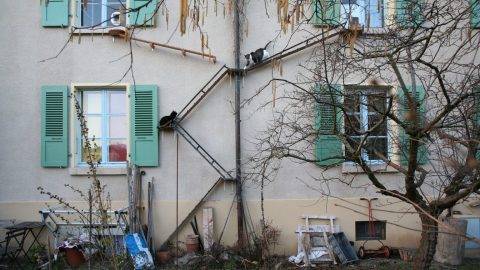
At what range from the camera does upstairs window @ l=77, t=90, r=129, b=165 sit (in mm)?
8922

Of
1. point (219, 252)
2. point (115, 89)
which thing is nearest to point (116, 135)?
point (115, 89)

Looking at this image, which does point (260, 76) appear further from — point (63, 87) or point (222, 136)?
point (63, 87)

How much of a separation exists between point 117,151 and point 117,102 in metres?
0.88

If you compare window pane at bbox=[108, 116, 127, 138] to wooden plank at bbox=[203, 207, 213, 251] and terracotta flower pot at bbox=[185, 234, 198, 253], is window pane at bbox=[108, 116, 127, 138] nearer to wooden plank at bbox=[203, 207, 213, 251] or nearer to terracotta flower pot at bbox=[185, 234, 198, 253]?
wooden plank at bbox=[203, 207, 213, 251]

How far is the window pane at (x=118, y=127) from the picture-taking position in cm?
895

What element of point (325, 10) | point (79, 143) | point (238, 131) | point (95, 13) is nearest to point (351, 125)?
point (325, 10)

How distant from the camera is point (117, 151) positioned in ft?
29.2

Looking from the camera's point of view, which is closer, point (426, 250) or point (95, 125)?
point (426, 250)

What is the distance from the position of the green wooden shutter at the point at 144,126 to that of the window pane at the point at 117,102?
0.35 m

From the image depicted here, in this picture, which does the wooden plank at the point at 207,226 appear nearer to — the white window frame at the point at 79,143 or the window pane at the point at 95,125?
the white window frame at the point at 79,143

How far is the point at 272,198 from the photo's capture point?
8.70 metres

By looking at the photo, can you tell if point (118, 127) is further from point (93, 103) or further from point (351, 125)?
point (351, 125)

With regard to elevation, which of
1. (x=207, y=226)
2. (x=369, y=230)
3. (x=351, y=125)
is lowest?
(x=369, y=230)

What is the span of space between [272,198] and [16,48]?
202 inches
